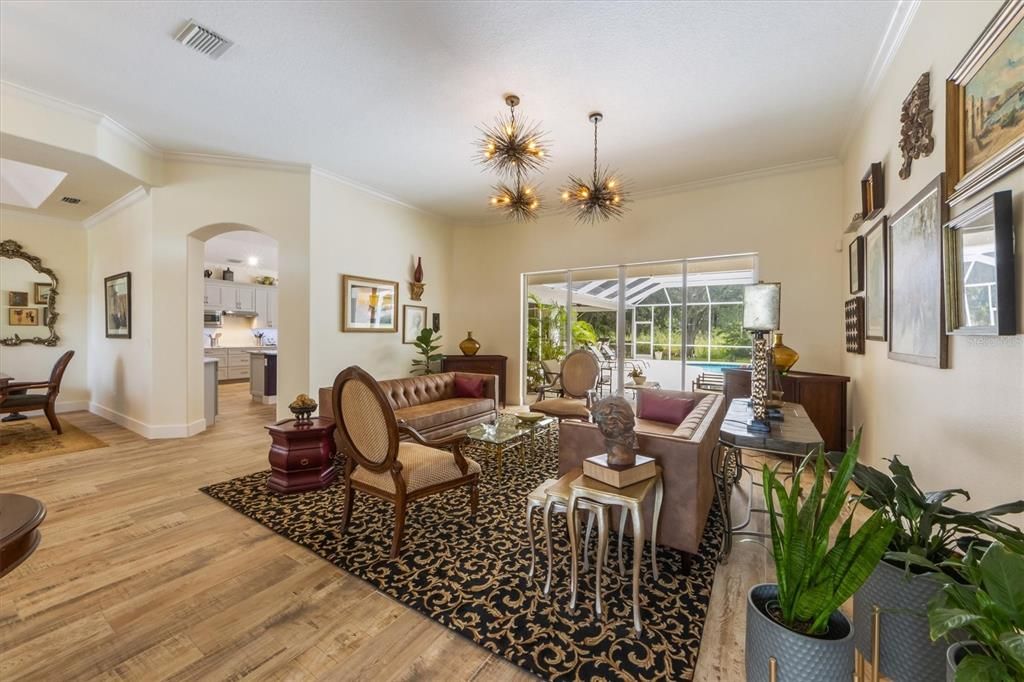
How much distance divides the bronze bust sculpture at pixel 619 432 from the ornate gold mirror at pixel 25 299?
28.7 ft

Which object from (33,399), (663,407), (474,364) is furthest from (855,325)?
(33,399)

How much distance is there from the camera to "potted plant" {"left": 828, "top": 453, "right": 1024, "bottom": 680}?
3.56 feet

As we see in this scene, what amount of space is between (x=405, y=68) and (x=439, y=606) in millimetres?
3655

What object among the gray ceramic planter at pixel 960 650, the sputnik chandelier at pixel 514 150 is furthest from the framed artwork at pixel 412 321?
the gray ceramic planter at pixel 960 650

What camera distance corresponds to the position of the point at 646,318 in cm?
612

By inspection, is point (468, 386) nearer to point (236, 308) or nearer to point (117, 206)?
point (117, 206)

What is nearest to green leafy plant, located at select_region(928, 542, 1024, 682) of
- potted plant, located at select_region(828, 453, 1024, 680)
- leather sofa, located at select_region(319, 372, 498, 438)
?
potted plant, located at select_region(828, 453, 1024, 680)

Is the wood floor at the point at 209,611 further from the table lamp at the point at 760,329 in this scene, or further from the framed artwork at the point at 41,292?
the framed artwork at the point at 41,292

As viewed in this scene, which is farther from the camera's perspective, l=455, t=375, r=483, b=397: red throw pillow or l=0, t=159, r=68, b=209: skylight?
l=455, t=375, r=483, b=397: red throw pillow

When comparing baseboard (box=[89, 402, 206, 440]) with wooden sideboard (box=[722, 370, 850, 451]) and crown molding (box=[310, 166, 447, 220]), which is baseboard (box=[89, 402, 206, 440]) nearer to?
crown molding (box=[310, 166, 447, 220])

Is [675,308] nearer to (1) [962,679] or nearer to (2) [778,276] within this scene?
(2) [778,276]

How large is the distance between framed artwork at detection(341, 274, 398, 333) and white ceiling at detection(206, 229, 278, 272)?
9.38 feet

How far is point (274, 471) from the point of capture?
338cm

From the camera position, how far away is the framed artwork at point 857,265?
3.57 metres
